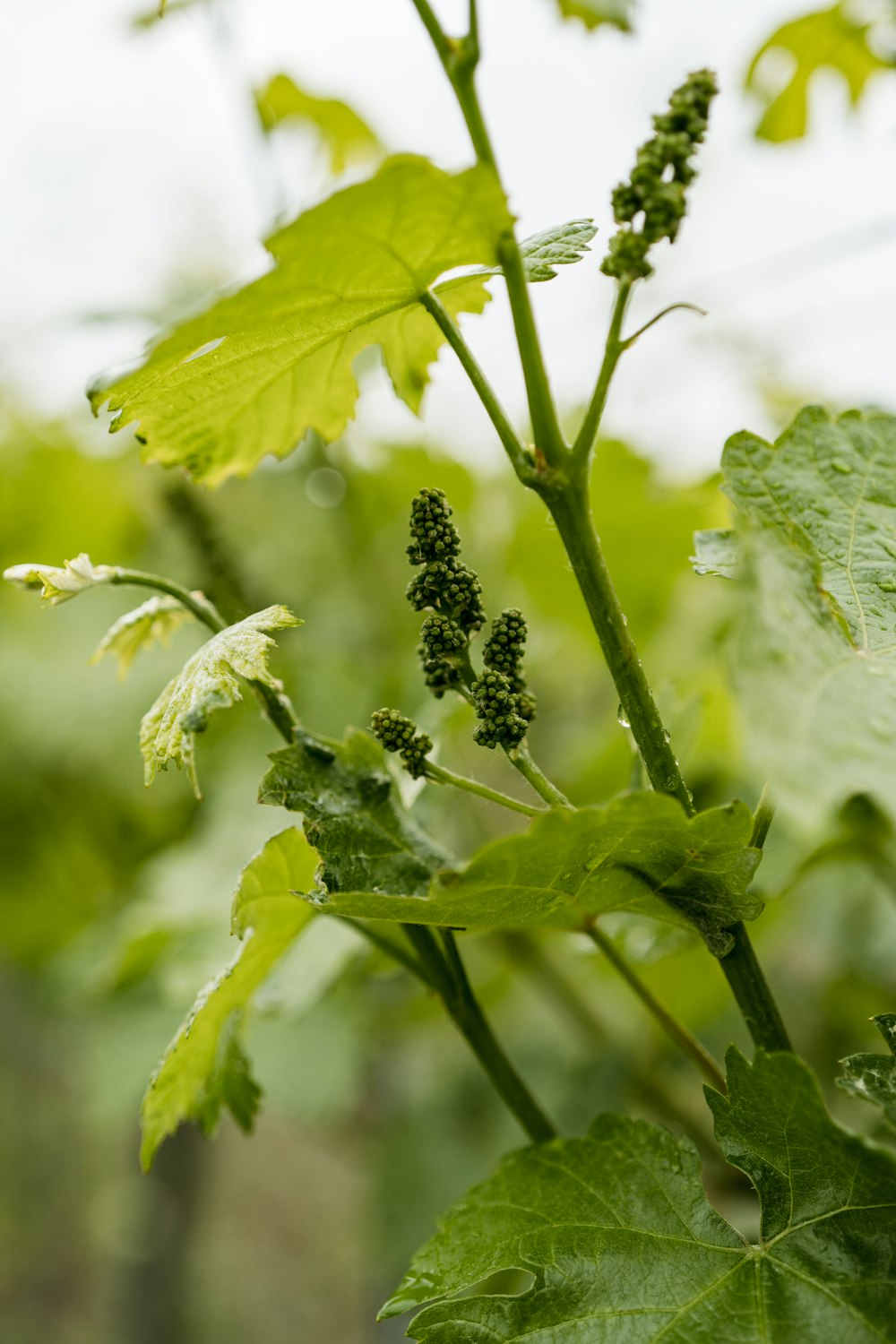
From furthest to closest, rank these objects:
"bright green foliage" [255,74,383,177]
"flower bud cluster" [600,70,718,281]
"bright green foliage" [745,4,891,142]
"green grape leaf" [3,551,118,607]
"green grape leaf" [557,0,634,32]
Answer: "bright green foliage" [255,74,383,177] < "bright green foliage" [745,4,891,142] < "green grape leaf" [557,0,634,32] < "green grape leaf" [3,551,118,607] < "flower bud cluster" [600,70,718,281]

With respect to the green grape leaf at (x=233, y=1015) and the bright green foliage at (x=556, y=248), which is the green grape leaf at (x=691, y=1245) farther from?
the bright green foliage at (x=556, y=248)

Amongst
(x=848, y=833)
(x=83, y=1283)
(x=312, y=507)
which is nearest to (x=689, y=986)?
(x=848, y=833)

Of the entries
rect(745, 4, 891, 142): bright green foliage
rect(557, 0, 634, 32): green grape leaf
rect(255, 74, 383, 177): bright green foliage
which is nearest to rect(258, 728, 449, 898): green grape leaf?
rect(557, 0, 634, 32): green grape leaf

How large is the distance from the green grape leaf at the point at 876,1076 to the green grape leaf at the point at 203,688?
1.19 ft

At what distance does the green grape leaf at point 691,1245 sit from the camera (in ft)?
1.75

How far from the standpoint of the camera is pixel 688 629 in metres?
1.79

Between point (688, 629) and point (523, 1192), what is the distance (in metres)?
1.26

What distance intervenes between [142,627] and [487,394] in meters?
0.29

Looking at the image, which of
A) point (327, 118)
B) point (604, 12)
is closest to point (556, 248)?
point (604, 12)

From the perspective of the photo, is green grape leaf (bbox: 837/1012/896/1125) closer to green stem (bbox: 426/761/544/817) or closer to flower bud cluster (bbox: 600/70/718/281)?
green stem (bbox: 426/761/544/817)

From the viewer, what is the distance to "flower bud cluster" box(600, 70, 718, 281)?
1.66 ft

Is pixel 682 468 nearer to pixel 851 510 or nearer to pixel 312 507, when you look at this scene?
pixel 312 507

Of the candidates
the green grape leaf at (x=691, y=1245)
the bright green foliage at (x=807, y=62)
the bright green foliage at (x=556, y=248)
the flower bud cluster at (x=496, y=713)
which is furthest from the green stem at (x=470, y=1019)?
the bright green foliage at (x=807, y=62)

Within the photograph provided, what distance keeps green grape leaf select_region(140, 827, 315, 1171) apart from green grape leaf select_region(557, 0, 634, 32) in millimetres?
677
